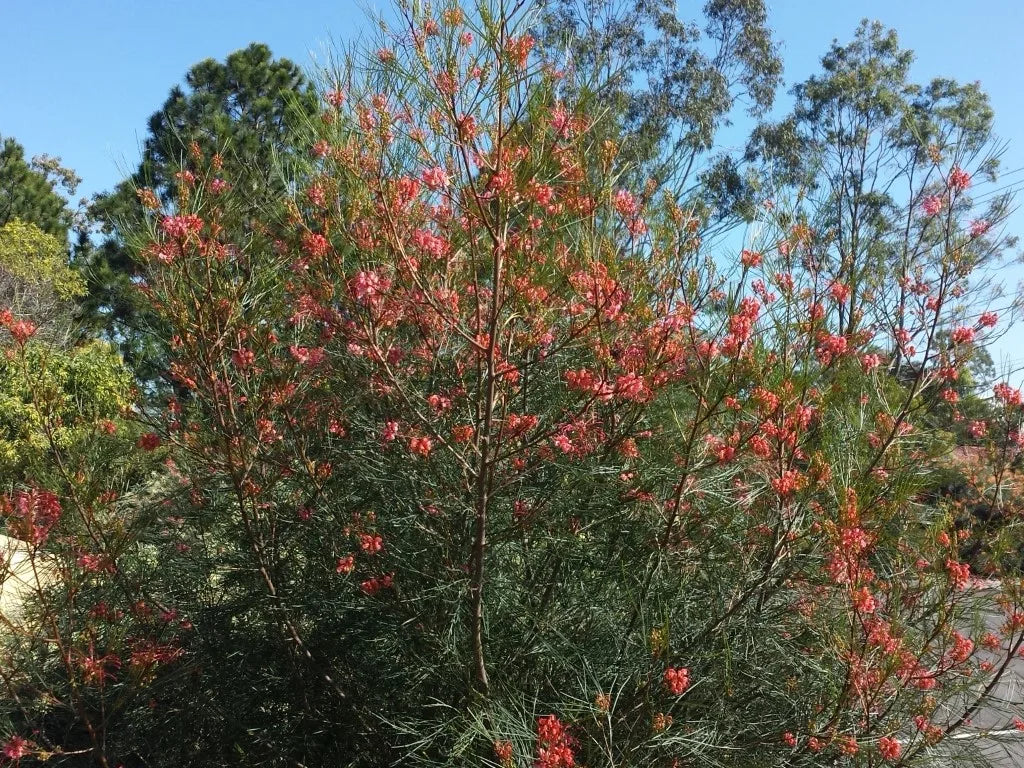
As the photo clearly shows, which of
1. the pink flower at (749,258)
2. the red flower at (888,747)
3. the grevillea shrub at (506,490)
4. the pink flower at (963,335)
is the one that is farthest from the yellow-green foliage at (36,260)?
the red flower at (888,747)

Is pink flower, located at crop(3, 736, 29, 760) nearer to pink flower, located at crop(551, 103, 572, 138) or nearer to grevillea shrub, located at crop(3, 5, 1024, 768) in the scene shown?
grevillea shrub, located at crop(3, 5, 1024, 768)

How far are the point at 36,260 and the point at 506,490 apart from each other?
1993 cm

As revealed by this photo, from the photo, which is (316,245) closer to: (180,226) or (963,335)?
(180,226)

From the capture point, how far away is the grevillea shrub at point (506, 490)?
8.13 feet

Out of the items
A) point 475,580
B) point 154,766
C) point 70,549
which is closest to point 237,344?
point 70,549

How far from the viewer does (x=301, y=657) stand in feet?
10.8

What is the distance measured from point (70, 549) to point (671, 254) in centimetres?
226

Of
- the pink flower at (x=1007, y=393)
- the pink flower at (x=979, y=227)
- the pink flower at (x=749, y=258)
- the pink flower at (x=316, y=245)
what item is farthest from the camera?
the pink flower at (x=1007, y=393)

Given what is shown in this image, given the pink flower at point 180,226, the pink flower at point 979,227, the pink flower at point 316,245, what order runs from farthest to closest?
the pink flower at point 979,227 → the pink flower at point 316,245 → the pink flower at point 180,226

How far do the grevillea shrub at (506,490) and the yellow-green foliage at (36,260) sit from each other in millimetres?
16961

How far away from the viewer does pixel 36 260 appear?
19.4 metres

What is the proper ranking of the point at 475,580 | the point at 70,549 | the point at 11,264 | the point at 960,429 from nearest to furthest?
the point at 475,580, the point at 70,549, the point at 960,429, the point at 11,264

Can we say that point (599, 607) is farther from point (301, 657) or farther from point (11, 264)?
point (11, 264)

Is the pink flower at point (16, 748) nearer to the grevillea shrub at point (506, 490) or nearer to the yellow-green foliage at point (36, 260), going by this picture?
the grevillea shrub at point (506, 490)
